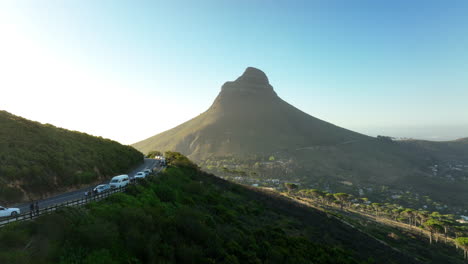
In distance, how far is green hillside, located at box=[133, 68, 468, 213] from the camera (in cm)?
10856

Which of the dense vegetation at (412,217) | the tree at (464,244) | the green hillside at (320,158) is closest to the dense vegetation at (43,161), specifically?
the dense vegetation at (412,217)

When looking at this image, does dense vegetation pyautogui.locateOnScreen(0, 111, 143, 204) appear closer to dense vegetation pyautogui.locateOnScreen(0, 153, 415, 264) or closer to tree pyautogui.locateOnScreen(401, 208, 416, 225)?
dense vegetation pyautogui.locateOnScreen(0, 153, 415, 264)

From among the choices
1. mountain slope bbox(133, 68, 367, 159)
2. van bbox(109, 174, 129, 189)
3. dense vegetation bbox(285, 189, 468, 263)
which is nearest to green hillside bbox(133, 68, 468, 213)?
Result: mountain slope bbox(133, 68, 367, 159)

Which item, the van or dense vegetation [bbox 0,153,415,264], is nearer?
dense vegetation [bbox 0,153,415,264]

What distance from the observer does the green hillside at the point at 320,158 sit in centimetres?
10856

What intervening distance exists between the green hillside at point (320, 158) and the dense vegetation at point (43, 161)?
67893 millimetres

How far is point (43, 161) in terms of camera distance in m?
24.3

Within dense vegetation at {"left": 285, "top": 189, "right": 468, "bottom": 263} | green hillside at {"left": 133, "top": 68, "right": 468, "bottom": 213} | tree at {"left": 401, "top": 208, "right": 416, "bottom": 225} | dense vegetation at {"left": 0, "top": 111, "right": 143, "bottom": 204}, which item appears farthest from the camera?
green hillside at {"left": 133, "top": 68, "right": 468, "bottom": 213}

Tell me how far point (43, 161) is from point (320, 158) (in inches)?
5537

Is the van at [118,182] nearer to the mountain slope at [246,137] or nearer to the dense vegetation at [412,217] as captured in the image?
the dense vegetation at [412,217]

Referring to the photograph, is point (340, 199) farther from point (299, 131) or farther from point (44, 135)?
point (299, 131)

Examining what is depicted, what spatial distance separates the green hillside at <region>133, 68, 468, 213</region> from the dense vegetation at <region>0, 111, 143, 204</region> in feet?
223

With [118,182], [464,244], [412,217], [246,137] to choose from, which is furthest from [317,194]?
[246,137]

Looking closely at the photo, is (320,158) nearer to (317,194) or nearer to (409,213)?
(317,194)
